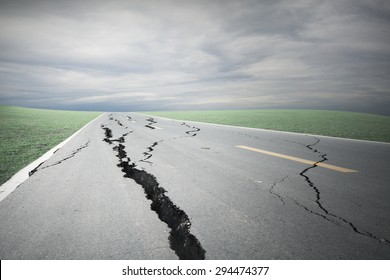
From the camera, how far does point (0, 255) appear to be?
7.15 ft

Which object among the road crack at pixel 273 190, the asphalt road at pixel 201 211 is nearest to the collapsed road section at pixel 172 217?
the asphalt road at pixel 201 211

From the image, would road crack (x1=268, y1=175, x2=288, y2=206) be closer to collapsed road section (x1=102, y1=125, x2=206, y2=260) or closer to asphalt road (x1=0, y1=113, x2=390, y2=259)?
asphalt road (x1=0, y1=113, x2=390, y2=259)

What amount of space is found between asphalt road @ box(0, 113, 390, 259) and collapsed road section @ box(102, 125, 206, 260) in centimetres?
1

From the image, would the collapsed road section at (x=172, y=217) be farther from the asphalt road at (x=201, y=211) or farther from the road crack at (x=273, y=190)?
the road crack at (x=273, y=190)

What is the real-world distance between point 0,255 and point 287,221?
9.08 ft

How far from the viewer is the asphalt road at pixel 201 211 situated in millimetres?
2234

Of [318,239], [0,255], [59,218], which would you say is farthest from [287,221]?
[0,255]

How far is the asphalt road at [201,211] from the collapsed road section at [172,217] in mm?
11

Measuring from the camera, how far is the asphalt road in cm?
223

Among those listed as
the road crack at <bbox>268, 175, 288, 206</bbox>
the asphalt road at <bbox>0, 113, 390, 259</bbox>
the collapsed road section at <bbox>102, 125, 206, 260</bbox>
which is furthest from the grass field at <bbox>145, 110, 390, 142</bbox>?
the collapsed road section at <bbox>102, 125, 206, 260</bbox>

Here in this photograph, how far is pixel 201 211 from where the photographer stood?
2965 millimetres

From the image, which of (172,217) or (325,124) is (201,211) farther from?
(325,124)

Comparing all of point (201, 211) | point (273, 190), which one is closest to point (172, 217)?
point (201, 211)
